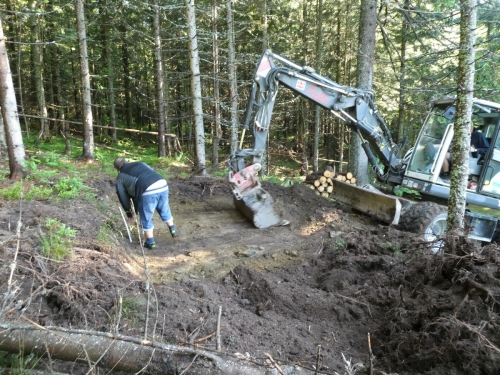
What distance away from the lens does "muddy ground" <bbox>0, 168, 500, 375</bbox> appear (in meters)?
3.12

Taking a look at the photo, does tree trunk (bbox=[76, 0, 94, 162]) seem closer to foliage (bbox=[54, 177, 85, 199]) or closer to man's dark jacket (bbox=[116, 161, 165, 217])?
foliage (bbox=[54, 177, 85, 199])

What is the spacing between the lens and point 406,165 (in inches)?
321

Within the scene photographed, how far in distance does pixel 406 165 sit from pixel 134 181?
5758 mm

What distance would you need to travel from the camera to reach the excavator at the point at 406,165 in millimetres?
7086

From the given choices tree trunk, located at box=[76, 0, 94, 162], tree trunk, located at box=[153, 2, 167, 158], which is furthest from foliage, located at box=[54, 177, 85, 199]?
tree trunk, located at box=[153, 2, 167, 158]

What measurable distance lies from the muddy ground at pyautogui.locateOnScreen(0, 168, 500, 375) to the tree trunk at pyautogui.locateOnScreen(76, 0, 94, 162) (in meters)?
6.02

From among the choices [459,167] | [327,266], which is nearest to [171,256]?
[327,266]

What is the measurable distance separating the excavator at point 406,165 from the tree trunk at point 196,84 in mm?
3453

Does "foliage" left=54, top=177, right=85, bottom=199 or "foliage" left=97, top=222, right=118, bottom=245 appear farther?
"foliage" left=54, top=177, right=85, bottom=199

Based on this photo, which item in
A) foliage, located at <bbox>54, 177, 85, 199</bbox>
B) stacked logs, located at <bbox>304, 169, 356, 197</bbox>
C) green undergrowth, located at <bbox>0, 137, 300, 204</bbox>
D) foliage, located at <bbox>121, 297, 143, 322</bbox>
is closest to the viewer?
foliage, located at <bbox>121, 297, 143, 322</bbox>

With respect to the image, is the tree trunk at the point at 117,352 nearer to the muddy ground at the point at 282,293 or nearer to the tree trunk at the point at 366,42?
the muddy ground at the point at 282,293


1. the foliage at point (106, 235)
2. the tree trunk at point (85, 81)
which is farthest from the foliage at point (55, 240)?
the tree trunk at point (85, 81)

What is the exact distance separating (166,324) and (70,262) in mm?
1395

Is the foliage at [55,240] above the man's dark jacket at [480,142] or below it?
below
